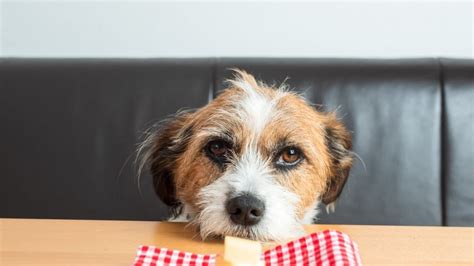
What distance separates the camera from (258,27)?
7.18 ft

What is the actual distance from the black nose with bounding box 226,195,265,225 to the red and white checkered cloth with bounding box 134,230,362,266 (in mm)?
156

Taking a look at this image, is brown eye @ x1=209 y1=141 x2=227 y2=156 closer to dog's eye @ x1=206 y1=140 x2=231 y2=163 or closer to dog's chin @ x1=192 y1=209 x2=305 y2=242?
dog's eye @ x1=206 y1=140 x2=231 y2=163

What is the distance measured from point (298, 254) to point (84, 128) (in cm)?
122

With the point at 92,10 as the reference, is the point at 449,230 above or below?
below

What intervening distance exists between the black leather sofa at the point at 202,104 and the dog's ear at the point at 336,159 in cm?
50

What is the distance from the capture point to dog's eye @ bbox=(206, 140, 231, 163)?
1.24 meters

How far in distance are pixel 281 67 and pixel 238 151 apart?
825 millimetres

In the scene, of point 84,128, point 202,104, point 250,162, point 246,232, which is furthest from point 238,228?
point 84,128

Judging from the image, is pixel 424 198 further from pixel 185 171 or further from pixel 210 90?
pixel 185 171

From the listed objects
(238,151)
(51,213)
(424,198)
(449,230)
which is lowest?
(51,213)

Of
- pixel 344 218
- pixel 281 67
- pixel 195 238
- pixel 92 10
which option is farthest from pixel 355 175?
pixel 92 10

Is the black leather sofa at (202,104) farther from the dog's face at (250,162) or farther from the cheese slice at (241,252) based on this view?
the cheese slice at (241,252)

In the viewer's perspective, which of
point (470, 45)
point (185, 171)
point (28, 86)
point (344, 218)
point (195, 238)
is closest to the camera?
point (195, 238)

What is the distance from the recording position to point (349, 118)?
1.97 meters
